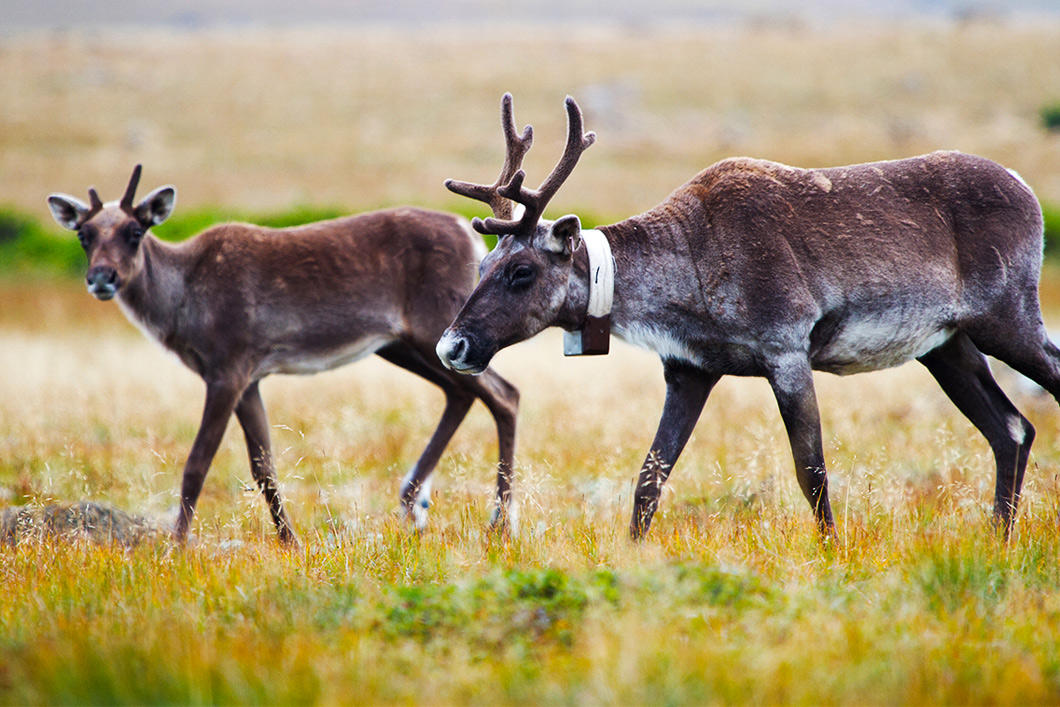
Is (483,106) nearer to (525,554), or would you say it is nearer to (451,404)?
(451,404)

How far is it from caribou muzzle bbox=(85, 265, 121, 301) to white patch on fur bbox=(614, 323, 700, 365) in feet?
11.8

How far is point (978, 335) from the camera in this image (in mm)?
6281

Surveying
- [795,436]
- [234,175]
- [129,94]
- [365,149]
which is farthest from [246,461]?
[129,94]

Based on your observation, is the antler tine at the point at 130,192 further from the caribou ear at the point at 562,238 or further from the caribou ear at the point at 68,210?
the caribou ear at the point at 562,238

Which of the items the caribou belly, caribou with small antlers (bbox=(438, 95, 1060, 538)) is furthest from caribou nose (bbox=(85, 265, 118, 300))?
the caribou belly

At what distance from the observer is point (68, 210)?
8.20 m

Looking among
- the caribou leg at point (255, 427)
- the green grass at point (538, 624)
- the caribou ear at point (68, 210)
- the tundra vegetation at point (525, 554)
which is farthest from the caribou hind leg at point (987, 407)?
the caribou ear at point (68, 210)

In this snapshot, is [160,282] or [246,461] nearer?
[160,282]

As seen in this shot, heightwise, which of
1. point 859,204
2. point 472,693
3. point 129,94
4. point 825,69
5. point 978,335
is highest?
point 825,69

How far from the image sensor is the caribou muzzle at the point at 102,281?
24.6 feet

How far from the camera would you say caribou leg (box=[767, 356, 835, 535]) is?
5871 millimetres

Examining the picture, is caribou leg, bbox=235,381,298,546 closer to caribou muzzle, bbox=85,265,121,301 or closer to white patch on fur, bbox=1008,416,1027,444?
caribou muzzle, bbox=85,265,121,301

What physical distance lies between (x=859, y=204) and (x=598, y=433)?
4.53 m

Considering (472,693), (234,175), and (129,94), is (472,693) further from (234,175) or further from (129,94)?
(129,94)
